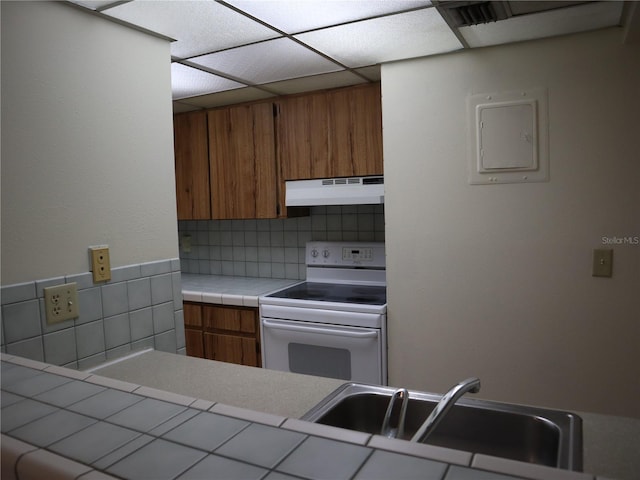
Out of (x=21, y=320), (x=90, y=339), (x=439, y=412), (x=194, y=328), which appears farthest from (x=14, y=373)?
(x=194, y=328)

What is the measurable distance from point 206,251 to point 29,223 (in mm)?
2396

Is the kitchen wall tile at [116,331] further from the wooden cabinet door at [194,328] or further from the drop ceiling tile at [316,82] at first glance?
the drop ceiling tile at [316,82]

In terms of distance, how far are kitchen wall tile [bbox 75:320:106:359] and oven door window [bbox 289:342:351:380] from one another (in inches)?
50.0

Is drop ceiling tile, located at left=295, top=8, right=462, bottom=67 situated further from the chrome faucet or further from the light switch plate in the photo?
the chrome faucet

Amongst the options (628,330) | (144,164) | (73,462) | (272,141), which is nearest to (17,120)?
(144,164)

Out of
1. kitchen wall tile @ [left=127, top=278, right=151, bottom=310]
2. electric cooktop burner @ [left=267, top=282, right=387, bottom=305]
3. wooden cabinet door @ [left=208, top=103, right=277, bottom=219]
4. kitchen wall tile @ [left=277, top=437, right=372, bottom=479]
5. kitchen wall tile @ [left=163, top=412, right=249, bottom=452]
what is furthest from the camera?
wooden cabinet door @ [left=208, top=103, right=277, bottom=219]

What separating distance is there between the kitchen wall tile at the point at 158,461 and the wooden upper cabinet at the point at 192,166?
8.67ft

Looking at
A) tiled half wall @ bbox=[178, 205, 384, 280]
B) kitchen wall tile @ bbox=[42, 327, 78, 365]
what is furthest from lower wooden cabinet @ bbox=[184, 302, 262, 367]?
kitchen wall tile @ bbox=[42, 327, 78, 365]

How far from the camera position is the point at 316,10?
1729mm

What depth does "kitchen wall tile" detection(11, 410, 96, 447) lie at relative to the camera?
84 centimetres

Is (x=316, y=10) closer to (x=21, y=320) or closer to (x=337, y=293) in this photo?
(x=21, y=320)

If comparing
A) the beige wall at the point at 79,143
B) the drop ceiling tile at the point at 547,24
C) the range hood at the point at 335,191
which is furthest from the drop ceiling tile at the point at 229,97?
the drop ceiling tile at the point at 547,24

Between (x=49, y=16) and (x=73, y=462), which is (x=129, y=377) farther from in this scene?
(x=49, y=16)

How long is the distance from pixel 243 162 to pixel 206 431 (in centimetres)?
248
